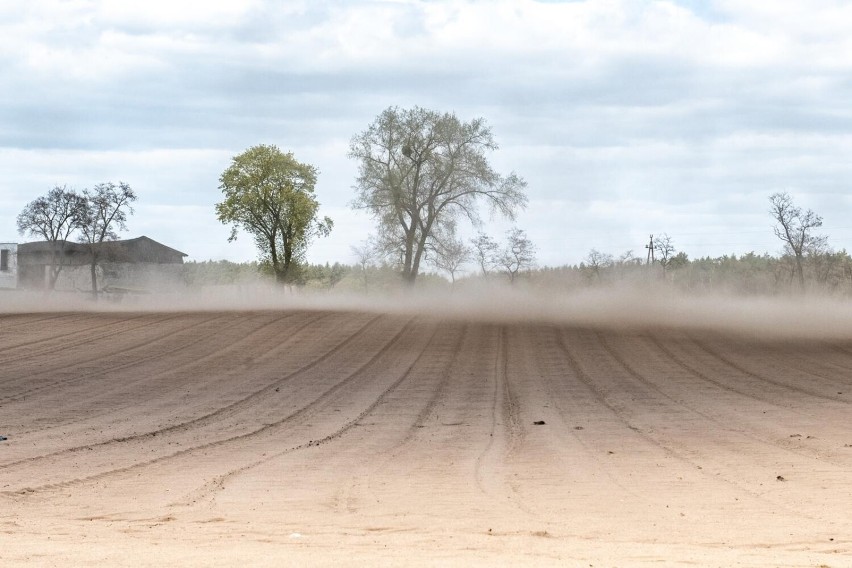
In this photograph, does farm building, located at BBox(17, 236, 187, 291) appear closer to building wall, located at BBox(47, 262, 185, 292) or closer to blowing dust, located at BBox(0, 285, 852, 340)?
building wall, located at BBox(47, 262, 185, 292)

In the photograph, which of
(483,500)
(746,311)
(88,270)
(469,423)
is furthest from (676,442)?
(88,270)

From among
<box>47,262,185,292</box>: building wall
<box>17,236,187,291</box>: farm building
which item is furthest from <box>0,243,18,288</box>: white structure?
<box>47,262,185,292</box>: building wall

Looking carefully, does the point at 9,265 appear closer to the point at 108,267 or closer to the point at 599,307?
the point at 108,267

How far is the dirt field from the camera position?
8.34 metres

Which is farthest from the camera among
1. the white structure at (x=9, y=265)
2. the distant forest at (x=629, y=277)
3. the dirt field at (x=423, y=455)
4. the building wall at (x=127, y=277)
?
the white structure at (x=9, y=265)

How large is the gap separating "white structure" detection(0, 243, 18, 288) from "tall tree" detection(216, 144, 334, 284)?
26.3 metres

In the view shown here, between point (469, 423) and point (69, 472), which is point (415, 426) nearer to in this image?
point (469, 423)

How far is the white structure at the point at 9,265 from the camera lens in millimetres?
85750

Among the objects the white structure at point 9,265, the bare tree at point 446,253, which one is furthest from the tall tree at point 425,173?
the white structure at point 9,265

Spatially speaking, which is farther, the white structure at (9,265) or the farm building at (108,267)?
the white structure at (9,265)

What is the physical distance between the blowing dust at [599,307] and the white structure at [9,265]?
76.7 feet

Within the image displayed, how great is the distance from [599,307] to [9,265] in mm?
58705

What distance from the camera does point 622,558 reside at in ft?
24.8

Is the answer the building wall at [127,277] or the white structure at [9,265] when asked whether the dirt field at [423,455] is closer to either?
the building wall at [127,277]
